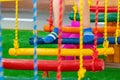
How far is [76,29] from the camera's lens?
179cm

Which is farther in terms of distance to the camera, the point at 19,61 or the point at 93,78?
the point at 93,78

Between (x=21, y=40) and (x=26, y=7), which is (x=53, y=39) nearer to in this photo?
(x=21, y=40)

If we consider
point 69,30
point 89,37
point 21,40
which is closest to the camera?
point 89,37

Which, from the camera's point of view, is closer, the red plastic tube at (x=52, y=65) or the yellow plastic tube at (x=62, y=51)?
the red plastic tube at (x=52, y=65)

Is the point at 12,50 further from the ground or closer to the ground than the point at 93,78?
further from the ground

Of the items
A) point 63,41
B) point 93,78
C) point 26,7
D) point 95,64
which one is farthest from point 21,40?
point 26,7

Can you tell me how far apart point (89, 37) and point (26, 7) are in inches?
193

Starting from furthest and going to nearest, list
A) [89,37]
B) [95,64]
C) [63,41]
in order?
[63,41]
[89,37]
[95,64]

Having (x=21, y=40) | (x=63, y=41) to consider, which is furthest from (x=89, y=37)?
(x=21, y=40)

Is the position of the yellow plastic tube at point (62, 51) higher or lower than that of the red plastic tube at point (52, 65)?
higher

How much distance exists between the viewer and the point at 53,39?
151 cm

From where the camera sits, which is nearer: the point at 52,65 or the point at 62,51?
the point at 52,65

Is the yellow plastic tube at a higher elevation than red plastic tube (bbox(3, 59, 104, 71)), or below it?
higher

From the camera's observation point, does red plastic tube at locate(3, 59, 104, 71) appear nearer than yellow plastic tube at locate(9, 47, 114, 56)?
Yes
